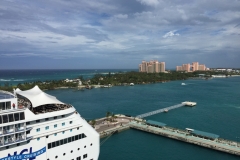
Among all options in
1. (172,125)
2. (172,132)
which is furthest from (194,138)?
(172,125)

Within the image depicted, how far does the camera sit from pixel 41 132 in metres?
8.03

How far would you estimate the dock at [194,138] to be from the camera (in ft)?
52.9

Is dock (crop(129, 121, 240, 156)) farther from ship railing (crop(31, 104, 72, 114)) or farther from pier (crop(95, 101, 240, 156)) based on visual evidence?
ship railing (crop(31, 104, 72, 114))

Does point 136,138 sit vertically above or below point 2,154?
below

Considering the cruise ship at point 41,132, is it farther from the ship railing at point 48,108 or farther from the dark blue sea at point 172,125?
the dark blue sea at point 172,125

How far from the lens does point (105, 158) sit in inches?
583

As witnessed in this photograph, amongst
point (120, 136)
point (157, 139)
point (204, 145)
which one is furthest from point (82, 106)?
point (204, 145)

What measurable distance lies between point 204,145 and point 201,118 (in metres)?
9.16

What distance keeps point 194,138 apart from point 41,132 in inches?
546

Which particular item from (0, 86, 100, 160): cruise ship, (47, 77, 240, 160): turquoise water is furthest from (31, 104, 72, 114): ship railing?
(47, 77, 240, 160): turquoise water

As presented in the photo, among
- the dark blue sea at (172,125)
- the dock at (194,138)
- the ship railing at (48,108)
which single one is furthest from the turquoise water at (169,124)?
the ship railing at (48,108)

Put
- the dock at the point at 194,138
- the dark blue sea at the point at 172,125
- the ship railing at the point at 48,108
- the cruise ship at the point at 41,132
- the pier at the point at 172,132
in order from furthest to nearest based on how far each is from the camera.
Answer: the pier at the point at 172,132, the dock at the point at 194,138, the dark blue sea at the point at 172,125, the ship railing at the point at 48,108, the cruise ship at the point at 41,132

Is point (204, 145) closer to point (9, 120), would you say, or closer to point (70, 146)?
point (70, 146)

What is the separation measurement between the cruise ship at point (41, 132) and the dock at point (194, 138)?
10.8m
